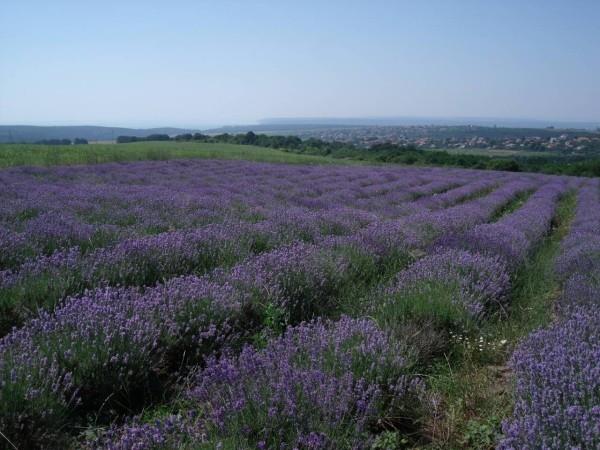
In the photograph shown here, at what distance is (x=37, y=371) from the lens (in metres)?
2.10

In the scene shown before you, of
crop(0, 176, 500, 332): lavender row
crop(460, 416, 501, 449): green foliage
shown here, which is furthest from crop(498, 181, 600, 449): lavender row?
crop(0, 176, 500, 332): lavender row

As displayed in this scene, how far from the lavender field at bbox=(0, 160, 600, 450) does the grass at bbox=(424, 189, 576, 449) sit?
0.04 ft

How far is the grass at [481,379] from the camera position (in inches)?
87.0

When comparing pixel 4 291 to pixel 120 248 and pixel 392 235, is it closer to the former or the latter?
pixel 120 248

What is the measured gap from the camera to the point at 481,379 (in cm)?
276

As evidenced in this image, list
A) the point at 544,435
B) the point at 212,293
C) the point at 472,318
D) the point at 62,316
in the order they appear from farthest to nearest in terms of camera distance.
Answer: the point at 472,318 → the point at 212,293 → the point at 62,316 → the point at 544,435

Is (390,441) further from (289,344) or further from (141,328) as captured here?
(141,328)

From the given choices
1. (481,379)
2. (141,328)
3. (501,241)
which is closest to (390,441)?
(481,379)

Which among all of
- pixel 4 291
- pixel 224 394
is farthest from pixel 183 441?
pixel 4 291

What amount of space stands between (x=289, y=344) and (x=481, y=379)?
1227 millimetres

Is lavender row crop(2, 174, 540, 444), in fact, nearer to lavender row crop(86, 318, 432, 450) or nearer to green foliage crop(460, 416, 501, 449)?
→ lavender row crop(86, 318, 432, 450)

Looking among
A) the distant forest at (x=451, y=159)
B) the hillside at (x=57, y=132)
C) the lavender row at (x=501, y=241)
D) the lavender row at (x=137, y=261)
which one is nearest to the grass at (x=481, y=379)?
the lavender row at (x=501, y=241)

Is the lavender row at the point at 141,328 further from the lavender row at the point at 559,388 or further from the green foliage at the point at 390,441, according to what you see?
the lavender row at the point at 559,388

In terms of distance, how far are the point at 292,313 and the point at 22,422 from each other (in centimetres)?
203
